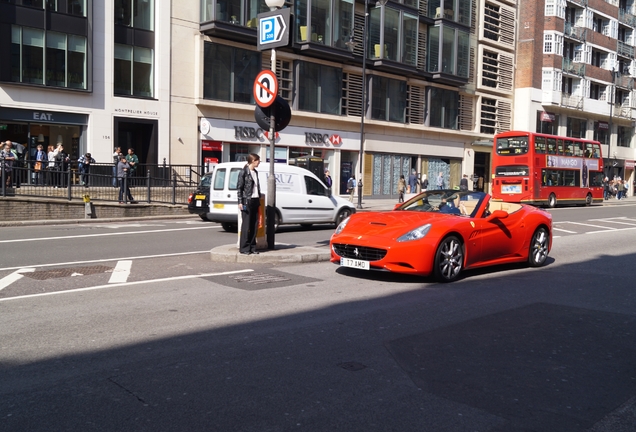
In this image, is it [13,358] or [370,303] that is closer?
[13,358]

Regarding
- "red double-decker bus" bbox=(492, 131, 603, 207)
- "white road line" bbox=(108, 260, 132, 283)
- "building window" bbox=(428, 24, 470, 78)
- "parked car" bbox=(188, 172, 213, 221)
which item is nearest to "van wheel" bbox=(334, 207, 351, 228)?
"parked car" bbox=(188, 172, 213, 221)

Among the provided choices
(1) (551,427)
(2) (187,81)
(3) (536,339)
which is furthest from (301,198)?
(2) (187,81)

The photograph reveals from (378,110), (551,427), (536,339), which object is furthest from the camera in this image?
(378,110)

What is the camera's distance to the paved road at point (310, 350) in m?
4.23

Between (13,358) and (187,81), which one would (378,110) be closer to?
(187,81)

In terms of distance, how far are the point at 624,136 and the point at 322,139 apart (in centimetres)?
4380

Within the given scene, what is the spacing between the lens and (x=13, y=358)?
5305 millimetres

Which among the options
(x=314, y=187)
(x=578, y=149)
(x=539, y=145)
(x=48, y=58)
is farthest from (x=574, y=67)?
(x=314, y=187)

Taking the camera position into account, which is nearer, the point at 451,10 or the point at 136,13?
the point at 136,13

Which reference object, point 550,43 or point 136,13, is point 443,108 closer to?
point 550,43

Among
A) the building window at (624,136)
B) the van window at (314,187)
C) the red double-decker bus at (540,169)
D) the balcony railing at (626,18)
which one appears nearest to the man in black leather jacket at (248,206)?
the van window at (314,187)

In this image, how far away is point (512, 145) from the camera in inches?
1451

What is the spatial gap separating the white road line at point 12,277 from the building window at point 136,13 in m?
21.5

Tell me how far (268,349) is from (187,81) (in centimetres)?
2725
